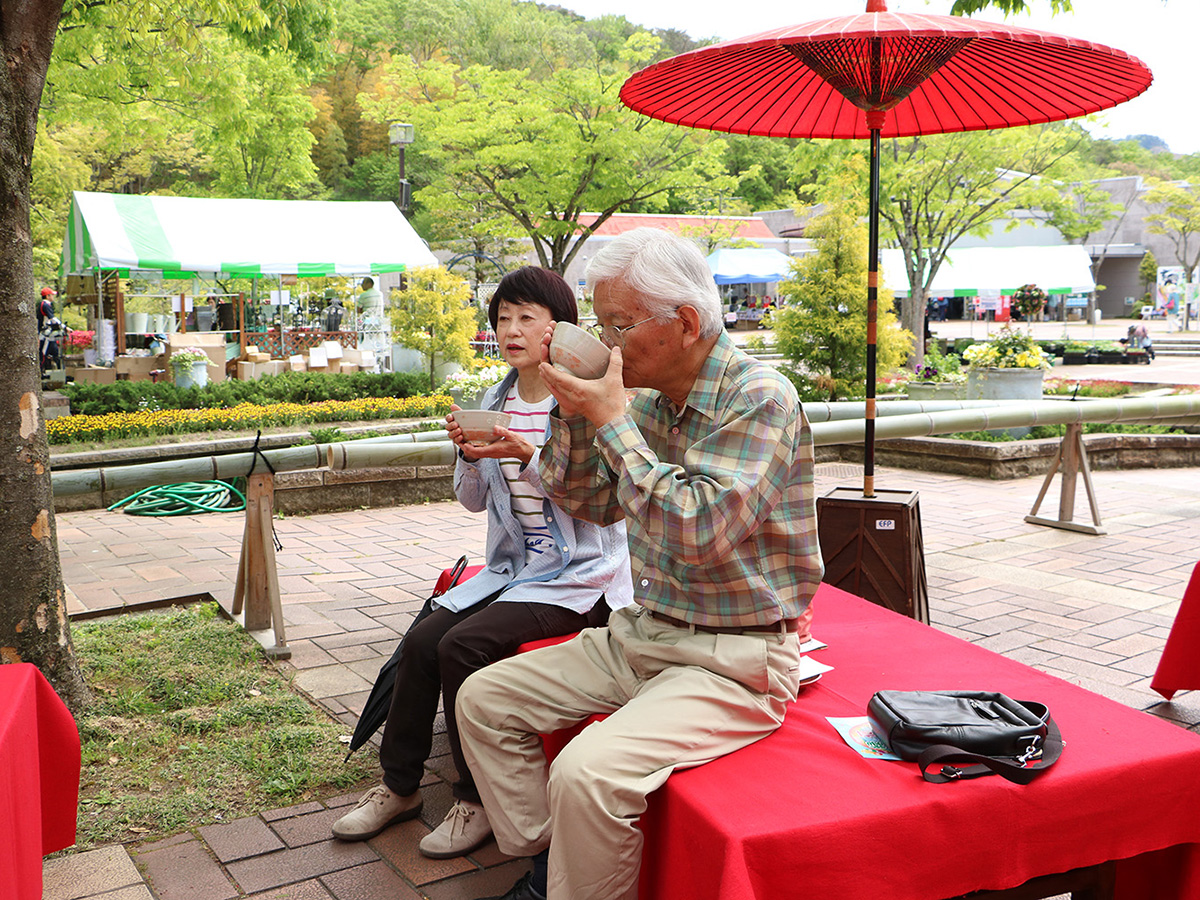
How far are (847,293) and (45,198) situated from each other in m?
19.2

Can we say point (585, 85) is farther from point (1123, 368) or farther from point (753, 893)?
point (753, 893)

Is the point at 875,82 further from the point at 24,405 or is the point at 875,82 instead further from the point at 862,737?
the point at 24,405

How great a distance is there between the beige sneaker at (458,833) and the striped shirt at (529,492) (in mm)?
728

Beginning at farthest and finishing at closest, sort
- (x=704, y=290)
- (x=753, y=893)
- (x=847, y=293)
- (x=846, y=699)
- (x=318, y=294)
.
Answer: (x=318, y=294) < (x=847, y=293) < (x=846, y=699) < (x=704, y=290) < (x=753, y=893)

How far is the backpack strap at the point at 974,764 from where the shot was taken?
1869 mm

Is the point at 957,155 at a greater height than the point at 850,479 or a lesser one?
greater

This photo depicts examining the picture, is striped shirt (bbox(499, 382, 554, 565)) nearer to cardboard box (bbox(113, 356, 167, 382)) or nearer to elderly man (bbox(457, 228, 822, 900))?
elderly man (bbox(457, 228, 822, 900))

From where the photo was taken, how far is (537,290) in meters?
3.03

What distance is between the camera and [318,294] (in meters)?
25.7

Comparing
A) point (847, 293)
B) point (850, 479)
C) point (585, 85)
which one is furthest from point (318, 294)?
point (850, 479)

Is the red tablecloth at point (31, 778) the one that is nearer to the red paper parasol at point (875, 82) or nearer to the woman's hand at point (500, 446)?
the woman's hand at point (500, 446)

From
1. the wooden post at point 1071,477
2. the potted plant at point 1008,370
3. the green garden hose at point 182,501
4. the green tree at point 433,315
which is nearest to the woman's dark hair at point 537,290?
the wooden post at point 1071,477

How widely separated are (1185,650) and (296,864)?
3019 mm

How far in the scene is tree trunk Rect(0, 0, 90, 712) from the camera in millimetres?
3205
